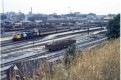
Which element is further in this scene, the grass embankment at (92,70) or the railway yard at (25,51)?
the railway yard at (25,51)

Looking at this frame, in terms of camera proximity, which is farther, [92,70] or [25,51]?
[25,51]

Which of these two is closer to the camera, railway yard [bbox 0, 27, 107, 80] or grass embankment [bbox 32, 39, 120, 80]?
grass embankment [bbox 32, 39, 120, 80]

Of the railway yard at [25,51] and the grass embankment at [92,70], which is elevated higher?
the grass embankment at [92,70]

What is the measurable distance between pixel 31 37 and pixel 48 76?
29008mm

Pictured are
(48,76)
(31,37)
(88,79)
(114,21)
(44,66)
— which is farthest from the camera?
(31,37)

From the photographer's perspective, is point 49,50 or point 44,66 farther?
point 49,50

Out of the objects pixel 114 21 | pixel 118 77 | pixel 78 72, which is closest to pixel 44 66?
pixel 78 72

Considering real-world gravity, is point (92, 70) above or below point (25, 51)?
above

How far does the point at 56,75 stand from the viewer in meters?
3.61

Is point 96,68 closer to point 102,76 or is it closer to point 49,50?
point 102,76

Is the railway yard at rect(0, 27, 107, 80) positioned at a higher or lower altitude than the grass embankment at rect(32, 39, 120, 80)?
lower

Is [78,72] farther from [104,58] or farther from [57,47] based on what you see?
[57,47]

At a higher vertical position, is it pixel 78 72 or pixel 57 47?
pixel 78 72

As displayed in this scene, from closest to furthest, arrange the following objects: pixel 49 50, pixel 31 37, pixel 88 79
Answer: pixel 88 79
pixel 49 50
pixel 31 37
